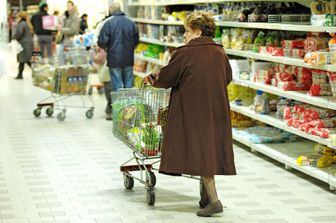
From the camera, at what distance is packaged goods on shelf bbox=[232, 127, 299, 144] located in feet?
28.5

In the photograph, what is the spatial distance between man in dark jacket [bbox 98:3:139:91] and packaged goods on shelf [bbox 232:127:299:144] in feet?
8.74

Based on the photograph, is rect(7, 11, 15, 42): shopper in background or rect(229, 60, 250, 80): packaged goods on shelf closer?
rect(229, 60, 250, 80): packaged goods on shelf

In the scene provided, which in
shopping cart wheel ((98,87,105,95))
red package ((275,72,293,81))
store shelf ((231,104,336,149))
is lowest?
shopping cart wheel ((98,87,105,95))

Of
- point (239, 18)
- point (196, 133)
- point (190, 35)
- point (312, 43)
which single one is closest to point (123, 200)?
point (196, 133)

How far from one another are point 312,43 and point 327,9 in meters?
0.38

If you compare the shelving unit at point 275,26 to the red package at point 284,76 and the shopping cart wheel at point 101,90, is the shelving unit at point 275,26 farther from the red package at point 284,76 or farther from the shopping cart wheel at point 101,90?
Result: the shopping cart wheel at point 101,90

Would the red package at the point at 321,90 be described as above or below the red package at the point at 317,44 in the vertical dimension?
below

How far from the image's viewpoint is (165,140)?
239 inches

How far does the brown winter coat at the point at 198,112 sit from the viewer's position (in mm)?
5918

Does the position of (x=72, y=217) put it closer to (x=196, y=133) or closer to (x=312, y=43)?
(x=196, y=133)

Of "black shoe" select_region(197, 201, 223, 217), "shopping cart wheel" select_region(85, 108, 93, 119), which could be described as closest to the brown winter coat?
"black shoe" select_region(197, 201, 223, 217)

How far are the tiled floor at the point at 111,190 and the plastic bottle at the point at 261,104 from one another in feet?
1.70

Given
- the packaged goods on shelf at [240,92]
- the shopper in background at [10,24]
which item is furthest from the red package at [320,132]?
the shopper in background at [10,24]

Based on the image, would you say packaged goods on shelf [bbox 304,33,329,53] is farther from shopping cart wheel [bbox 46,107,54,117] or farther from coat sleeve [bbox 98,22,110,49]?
shopping cart wheel [bbox 46,107,54,117]
